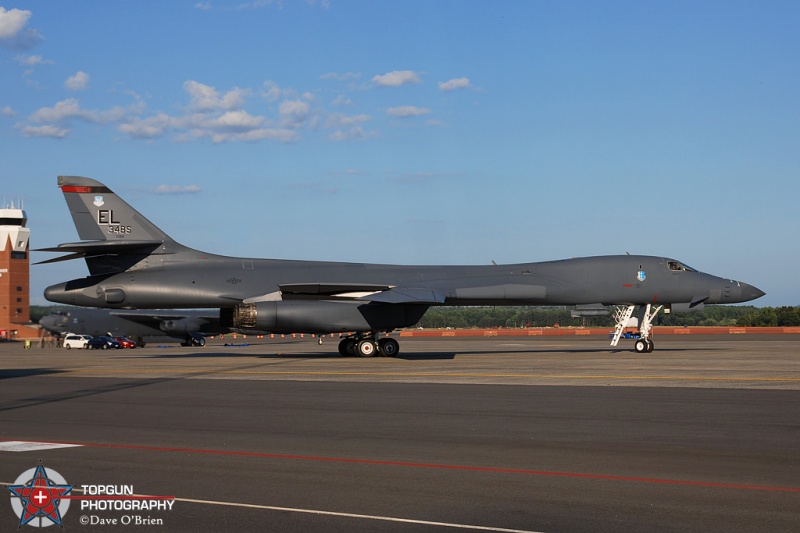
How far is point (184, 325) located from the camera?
6438 cm

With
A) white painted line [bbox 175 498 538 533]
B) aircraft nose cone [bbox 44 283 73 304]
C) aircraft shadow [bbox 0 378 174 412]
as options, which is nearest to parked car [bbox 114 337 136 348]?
aircraft nose cone [bbox 44 283 73 304]

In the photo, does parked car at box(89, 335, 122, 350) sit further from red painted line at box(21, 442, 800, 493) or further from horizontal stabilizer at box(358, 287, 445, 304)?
red painted line at box(21, 442, 800, 493)

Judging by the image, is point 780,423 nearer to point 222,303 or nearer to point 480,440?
point 480,440

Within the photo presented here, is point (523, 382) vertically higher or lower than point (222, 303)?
lower

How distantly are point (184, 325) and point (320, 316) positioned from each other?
36127 millimetres

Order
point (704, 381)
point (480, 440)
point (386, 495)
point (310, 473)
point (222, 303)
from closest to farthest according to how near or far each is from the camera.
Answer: point (386, 495), point (310, 473), point (480, 440), point (704, 381), point (222, 303)

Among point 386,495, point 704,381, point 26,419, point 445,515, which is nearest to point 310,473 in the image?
point 386,495

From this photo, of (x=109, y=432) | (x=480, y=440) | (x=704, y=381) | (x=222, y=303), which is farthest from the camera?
(x=222, y=303)

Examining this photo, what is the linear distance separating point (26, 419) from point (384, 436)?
6259 millimetres

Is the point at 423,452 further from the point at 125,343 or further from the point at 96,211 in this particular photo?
the point at 125,343

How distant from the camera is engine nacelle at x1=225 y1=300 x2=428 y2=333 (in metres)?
30.6

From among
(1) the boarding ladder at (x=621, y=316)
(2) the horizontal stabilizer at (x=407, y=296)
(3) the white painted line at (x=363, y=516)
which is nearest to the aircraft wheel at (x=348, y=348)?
(2) the horizontal stabilizer at (x=407, y=296)

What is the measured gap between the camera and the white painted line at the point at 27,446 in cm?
1041

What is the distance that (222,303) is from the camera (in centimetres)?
3192
